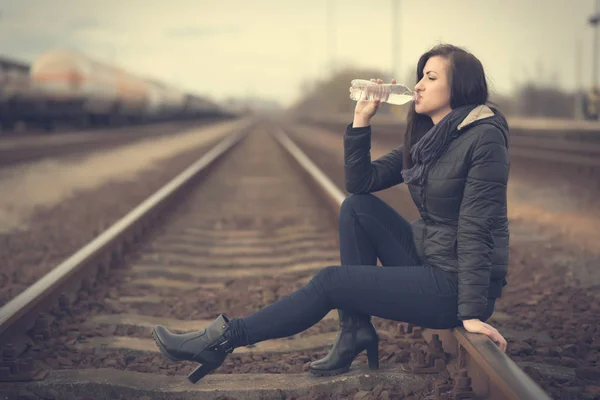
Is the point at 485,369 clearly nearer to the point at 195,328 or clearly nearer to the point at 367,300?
the point at 367,300

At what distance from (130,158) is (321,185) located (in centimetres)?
891

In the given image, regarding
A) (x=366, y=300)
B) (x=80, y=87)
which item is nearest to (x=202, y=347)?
(x=366, y=300)

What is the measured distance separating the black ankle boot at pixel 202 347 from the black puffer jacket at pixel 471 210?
848 millimetres

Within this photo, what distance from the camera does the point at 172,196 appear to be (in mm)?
7691

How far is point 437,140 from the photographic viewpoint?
2662 mm

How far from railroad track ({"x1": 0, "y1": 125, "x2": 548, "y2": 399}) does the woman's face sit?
2.74 ft

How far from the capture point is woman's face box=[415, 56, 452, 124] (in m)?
2.71

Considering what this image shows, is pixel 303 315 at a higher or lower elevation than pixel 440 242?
lower

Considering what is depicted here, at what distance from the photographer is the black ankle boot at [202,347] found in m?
2.79

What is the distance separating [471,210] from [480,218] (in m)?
0.04

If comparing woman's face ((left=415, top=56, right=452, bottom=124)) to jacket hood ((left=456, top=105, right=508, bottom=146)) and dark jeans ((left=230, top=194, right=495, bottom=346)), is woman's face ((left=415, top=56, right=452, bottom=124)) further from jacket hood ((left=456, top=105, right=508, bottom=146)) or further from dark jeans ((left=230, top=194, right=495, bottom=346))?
dark jeans ((left=230, top=194, right=495, bottom=346))

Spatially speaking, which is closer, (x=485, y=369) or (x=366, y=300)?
(x=485, y=369)

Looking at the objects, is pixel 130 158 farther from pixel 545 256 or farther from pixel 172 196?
pixel 545 256

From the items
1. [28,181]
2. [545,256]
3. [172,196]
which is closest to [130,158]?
[28,181]
